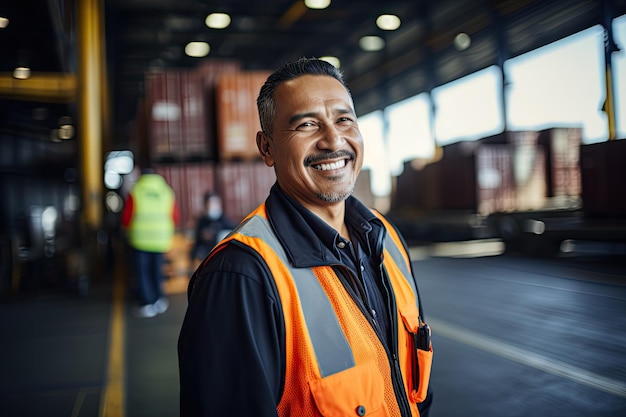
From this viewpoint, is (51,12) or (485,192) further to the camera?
(51,12)

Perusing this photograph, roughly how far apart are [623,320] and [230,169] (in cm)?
593

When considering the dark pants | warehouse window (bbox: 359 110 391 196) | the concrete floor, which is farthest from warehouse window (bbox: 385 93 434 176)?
the dark pants

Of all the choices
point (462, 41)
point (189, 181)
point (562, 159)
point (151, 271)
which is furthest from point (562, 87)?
point (189, 181)

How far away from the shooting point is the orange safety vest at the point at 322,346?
1.39 meters

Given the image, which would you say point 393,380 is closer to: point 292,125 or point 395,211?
point 292,125

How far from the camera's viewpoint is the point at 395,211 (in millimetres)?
3693

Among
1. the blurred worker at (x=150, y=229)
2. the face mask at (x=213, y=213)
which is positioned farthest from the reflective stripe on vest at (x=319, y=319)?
the blurred worker at (x=150, y=229)

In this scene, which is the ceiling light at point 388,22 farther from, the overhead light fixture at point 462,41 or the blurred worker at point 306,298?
the blurred worker at point 306,298

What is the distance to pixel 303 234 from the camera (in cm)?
156

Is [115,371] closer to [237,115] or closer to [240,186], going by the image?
[240,186]

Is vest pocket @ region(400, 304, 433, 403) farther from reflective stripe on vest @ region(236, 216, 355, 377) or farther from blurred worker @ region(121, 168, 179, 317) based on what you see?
blurred worker @ region(121, 168, 179, 317)

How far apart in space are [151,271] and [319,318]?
6011 millimetres

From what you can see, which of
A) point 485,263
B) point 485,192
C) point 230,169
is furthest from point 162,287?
point 485,263

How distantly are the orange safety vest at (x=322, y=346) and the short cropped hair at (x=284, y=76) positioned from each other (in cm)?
30
